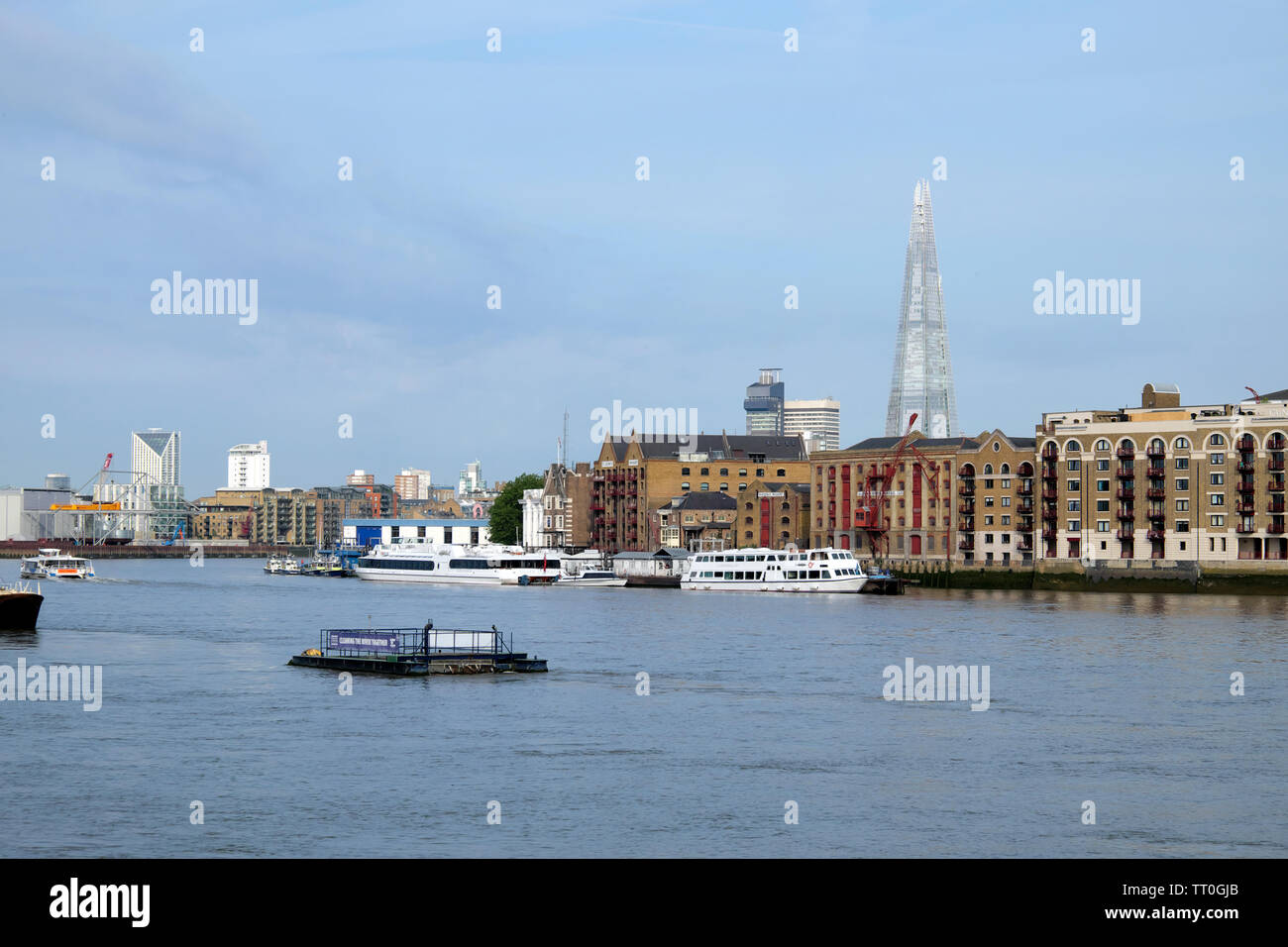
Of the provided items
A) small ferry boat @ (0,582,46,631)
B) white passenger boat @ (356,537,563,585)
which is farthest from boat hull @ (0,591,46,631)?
white passenger boat @ (356,537,563,585)

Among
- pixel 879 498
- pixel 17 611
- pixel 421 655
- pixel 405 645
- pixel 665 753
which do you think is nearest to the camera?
pixel 665 753

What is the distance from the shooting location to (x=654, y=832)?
32.9 metres

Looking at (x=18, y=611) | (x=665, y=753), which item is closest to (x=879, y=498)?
(x=18, y=611)

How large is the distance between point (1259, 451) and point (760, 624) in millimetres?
63178

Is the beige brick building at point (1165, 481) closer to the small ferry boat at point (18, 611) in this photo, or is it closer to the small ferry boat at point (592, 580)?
the small ferry boat at point (592, 580)

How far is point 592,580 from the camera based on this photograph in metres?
179

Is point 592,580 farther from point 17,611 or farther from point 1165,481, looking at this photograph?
point 17,611

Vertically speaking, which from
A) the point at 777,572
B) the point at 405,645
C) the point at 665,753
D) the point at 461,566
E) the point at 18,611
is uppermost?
Answer: the point at 461,566

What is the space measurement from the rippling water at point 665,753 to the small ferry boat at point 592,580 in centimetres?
9143

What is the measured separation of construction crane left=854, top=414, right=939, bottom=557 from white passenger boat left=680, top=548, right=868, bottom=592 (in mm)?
19547

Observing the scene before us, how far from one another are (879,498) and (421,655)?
396ft

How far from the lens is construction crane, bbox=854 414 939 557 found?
177750mm

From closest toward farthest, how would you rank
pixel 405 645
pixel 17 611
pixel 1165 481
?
1. pixel 405 645
2. pixel 17 611
3. pixel 1165 481

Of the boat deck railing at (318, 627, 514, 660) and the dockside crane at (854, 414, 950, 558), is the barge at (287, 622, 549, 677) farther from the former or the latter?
the dockside crane at (854, 414, 950, 558)
